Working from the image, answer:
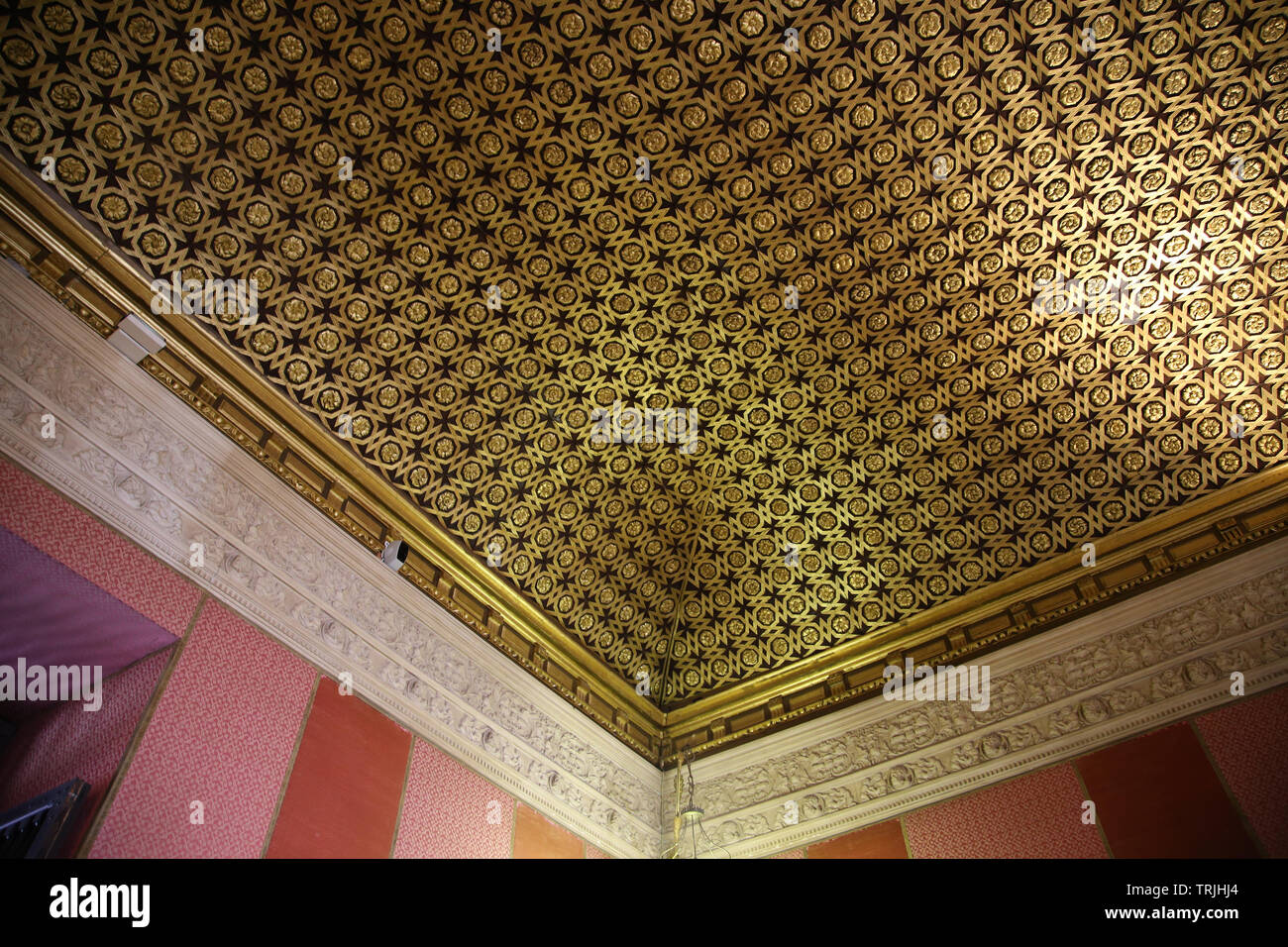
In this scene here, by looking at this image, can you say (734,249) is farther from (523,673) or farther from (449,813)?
(449,813)

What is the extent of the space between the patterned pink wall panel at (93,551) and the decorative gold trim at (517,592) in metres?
0.78

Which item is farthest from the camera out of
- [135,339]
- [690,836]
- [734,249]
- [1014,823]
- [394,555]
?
[690,836]

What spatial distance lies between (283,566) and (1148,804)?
13.9ft

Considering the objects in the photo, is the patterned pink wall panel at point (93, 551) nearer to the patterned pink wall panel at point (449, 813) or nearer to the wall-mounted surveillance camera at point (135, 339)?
the wall-mounted surveillance camera at point (135, 339)

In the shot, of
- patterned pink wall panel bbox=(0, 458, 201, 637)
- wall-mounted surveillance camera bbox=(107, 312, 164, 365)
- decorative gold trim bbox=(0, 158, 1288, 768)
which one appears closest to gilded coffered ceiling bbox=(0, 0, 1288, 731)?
decorative gold trim bbox=(0, 158, 1288, 768)

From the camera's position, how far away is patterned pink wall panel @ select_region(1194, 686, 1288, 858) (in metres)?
3.91

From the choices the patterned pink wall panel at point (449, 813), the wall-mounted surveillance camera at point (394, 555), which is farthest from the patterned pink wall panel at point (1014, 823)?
the wall-mounted surveillance camera at point (394, 555)

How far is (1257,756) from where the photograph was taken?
13.5 feet

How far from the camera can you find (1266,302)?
464cm

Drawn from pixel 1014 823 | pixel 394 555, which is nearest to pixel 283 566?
pixel 394 555

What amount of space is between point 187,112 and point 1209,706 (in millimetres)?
5519

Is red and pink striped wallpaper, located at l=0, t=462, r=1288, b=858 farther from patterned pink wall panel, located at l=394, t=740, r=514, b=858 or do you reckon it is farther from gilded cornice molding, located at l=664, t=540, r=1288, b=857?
gilded cornice molding, located at l=664, t=540, r=1288, b=857

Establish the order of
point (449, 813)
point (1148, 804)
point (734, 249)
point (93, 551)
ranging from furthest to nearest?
1. point (734, 249)
2. point (449, 813)
3. point (1148, 804)
4. point (93, 551)
